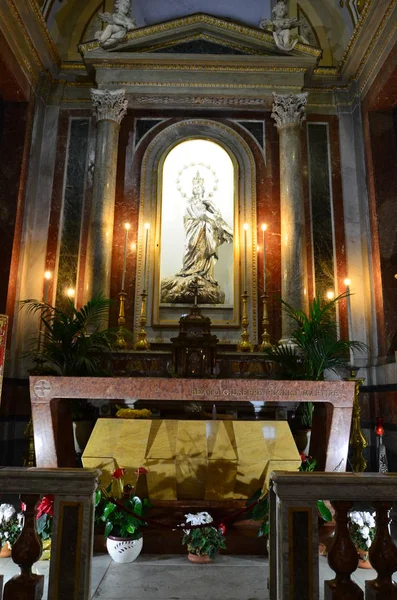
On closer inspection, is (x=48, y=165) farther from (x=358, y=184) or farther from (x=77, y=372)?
(x=358, y=184)

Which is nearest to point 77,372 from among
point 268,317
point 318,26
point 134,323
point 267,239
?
point 134,323

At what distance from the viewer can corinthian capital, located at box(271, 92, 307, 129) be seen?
9.56 meters

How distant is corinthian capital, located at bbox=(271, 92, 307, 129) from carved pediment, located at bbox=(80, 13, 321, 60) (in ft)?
2.86

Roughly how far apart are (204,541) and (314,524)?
1.74 metres

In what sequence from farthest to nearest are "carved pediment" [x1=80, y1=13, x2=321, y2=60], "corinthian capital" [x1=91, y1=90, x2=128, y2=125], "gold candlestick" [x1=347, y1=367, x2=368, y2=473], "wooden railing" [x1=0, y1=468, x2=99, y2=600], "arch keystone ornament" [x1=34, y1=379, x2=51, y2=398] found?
"carved pediment" [x1=80, y1=13, x2=321, y2=60] → "corinthian capital" [x1=91, y1=90, x2=128, y2=125] → "gold candlestick" [x1=347, y1=367, x2=368, y2=473] → "arch keystone ornament" [x1=34, y1=379, x2=51, y2=398] → "wooden railing" [x1=0, y1=468, x2=99, y2=600]

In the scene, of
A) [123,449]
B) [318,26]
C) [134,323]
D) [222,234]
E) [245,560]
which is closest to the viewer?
[245,560]

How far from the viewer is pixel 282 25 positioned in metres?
9.90

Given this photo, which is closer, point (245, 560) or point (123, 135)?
point (245, 560)

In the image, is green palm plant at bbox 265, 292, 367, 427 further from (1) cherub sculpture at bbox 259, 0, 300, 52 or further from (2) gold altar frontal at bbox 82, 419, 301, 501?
(1) cherub sculpture at bbox 259, 0, 300, 52

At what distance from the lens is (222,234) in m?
9.67

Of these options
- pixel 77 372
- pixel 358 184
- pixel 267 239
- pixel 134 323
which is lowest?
pixel 77 372

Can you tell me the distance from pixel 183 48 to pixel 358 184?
4260mm

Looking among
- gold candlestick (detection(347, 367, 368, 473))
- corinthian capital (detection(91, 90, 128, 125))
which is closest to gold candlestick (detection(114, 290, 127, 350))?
corinthian capital (detection(91, 90, 128, 125))

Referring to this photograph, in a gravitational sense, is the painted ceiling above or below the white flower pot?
above
